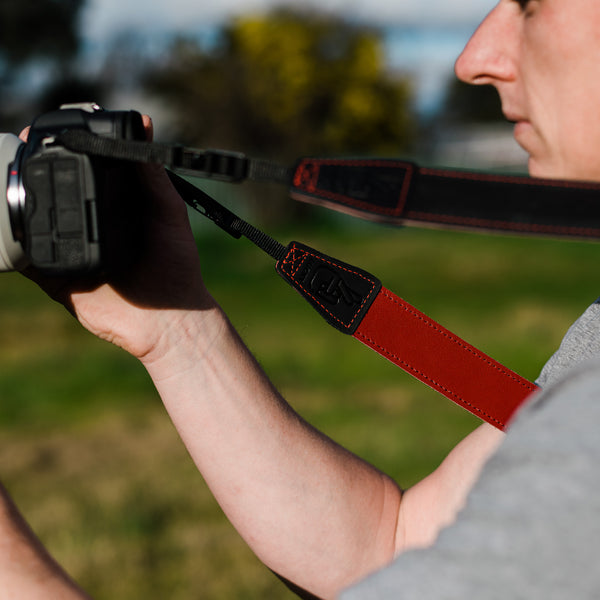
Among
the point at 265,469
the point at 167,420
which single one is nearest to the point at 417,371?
the point at 265,469

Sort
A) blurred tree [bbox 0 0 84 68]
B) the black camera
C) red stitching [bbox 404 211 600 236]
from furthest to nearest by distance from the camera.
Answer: blurred tree [bbox 0 0 84 68], the black camera, red stitching [bbox 404 211 600 236]

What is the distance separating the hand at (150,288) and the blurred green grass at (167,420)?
356 millimetres

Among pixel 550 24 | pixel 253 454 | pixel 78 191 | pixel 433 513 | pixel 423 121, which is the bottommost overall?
pixel 423 121

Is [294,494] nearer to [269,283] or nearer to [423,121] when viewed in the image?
[269,283]

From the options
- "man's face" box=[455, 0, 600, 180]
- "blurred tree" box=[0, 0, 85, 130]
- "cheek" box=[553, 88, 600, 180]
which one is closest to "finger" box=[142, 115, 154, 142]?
"man's face" box=[455, 0, 600, 180]

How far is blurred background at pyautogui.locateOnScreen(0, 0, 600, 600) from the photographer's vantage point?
136 inches

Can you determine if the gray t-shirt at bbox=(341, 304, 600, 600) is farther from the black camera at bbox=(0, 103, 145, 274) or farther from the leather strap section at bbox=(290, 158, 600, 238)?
the black camera at bbox=(0, 103, 145, 274)

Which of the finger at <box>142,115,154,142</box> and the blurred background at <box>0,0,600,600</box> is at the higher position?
the finger at <box>142,115,154,142</box>

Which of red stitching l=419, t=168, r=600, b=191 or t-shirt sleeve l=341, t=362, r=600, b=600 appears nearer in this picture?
t-shirt sleeve l=341, t=362, r=600, b=600

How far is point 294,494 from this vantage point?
1.34 meters

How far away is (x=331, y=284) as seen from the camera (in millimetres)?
1250

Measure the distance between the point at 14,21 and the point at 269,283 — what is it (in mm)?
13389

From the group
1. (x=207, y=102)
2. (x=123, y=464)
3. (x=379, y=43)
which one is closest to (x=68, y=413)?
(x=123, y=464)

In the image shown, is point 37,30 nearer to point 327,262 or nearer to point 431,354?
point 327,262
